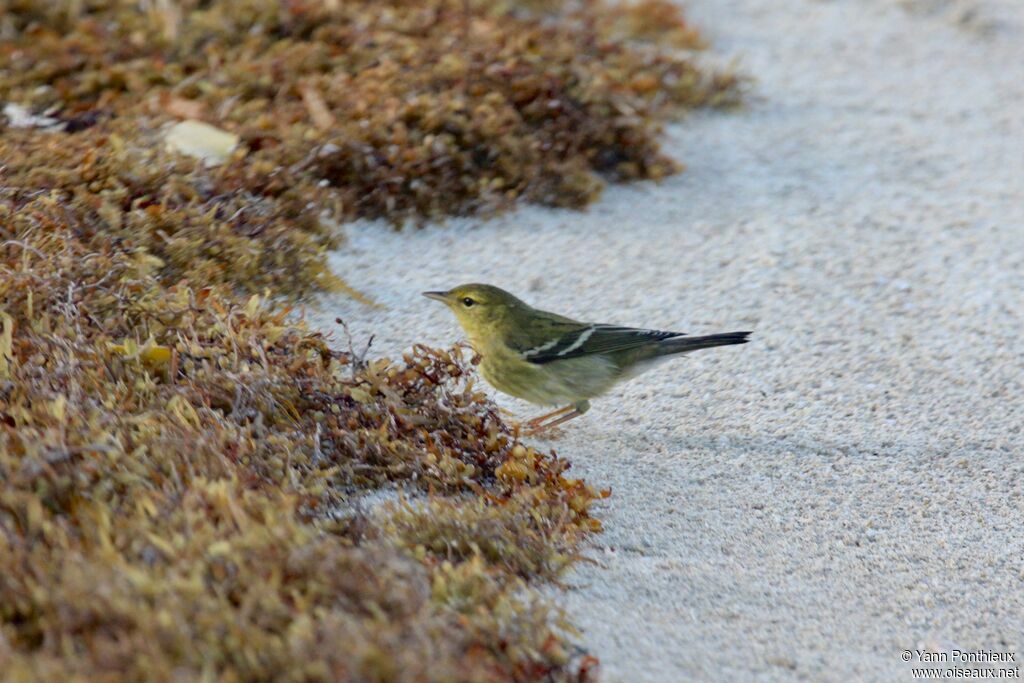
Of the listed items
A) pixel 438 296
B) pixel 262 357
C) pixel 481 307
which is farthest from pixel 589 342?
pixel 262 357

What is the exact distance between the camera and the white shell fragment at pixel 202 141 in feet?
21.4

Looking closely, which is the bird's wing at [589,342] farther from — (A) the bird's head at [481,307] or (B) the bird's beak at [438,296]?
(B) the bird's beak at [438,296]

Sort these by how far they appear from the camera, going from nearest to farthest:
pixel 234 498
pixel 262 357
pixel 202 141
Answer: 1. pixel 234 498
2. pixel 262 357
3. pixel 202 141

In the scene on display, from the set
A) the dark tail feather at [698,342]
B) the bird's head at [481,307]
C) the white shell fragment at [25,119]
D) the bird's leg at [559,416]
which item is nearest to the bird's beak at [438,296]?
the bird's head at [481,307]

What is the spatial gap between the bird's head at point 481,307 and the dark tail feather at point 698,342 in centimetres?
66

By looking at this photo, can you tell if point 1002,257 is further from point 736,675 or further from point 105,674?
point 105,674

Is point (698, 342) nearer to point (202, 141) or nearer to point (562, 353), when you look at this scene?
point (562, 353)

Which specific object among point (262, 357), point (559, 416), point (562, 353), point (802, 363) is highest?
point (262, 357)

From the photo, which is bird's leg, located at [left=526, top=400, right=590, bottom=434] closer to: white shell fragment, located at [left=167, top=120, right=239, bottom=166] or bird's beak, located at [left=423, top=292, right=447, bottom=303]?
bird's beak, located at [left=423, top=292, right=447, bottom=303]

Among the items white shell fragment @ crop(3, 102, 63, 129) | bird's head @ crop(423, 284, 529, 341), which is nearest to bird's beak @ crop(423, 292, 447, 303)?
bird's head @ crop(423, 284, 529, 341)

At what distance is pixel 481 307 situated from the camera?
5449mm

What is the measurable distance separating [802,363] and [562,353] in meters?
1.26

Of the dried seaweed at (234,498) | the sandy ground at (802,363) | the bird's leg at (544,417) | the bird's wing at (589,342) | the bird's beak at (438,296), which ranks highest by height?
the dried seaweed at (234,498)

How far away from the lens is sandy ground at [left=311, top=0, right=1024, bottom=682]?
3830 mm
